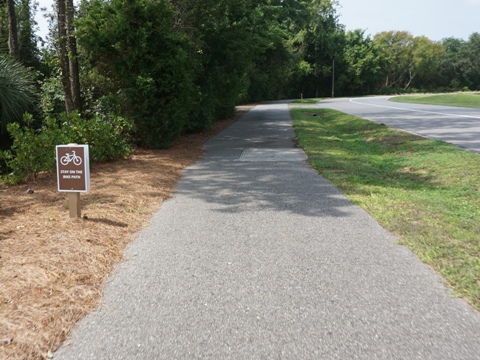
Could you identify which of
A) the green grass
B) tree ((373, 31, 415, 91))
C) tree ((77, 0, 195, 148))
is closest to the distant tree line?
tree ((77, 0, 195, 148))

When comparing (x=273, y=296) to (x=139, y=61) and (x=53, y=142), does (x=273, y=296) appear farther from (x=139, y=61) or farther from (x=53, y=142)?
(x=139, y=61)

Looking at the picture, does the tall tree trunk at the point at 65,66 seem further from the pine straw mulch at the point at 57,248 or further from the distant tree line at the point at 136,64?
the pine straw mulch at the point at 57,248

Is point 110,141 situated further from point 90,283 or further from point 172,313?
point 172,313

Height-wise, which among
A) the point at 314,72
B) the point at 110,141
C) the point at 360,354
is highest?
the point at 314,72

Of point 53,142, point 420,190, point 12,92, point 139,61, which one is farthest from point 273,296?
point 12,92

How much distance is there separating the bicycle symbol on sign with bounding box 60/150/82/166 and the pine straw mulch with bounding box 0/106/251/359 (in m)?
0.70

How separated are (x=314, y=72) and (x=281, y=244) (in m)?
61.4

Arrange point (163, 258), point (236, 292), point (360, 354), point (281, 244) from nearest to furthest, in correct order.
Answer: point (360, 354) < point (236, 292) < point (163, 258) < point (281, 244)

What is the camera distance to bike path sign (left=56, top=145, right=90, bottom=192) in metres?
5.00

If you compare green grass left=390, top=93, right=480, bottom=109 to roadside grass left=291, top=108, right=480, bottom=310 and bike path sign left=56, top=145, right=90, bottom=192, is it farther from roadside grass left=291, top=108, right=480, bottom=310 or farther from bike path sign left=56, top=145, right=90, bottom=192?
bike path sign left=56, top=145, right=90, bottom=192

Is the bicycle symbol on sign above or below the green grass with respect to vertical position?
below

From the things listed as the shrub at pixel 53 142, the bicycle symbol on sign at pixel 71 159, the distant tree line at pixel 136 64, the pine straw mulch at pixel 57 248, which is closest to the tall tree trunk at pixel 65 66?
the distant tree line at pixel 136 64

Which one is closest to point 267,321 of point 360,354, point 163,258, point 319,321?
point 319,321

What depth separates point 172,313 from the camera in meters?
3.06
